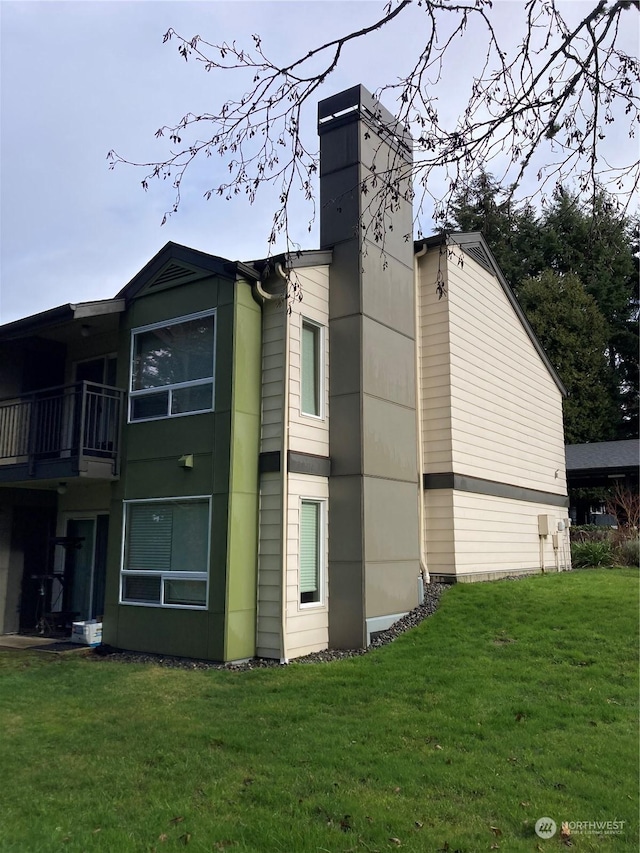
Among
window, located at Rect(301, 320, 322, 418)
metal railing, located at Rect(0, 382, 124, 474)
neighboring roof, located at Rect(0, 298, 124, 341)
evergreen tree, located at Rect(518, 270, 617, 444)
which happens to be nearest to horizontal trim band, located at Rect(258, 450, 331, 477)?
window, located at Rect(301, 320, 322, 418)

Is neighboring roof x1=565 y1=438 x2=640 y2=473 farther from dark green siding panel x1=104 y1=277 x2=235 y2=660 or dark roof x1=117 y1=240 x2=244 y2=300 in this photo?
dark roof x1=117 y1=240 x2=244 y2=300

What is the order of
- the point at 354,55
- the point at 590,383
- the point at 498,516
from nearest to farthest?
the point at 354,55 → the point at 498,516 → the point at 590,383

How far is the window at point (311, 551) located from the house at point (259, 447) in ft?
0.10

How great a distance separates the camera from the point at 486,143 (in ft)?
14.7

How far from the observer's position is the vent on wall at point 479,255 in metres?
14.4

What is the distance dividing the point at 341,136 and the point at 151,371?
5078mm

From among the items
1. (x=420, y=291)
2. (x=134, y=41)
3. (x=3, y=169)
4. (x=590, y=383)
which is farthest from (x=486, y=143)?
(x=590, y=383)

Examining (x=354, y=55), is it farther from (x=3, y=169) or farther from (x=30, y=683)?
(x=30, y=683)

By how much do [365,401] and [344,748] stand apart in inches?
225

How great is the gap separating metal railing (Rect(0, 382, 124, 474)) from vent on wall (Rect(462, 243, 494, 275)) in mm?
7692

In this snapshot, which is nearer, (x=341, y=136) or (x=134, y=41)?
(x=134, y=41)

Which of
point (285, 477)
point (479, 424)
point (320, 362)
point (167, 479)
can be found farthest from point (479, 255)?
point (167, 479)

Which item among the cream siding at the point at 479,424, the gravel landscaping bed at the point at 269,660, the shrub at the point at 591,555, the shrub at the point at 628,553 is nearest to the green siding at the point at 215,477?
the gravel landscaping bed at the point at 269,660

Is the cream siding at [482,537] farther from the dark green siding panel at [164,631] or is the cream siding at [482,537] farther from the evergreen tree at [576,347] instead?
the evergreen tree at [576,347]
